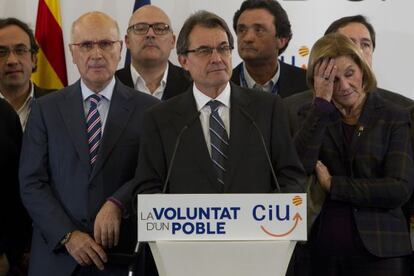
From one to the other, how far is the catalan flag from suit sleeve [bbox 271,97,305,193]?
199cm

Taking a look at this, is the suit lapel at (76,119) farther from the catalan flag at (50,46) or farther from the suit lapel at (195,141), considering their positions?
the catalan flag at (50,46)

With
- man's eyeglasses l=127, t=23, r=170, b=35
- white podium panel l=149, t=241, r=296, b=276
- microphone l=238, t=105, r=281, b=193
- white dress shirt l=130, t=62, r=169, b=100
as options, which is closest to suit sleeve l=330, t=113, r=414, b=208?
microphone l=238, t=105, r=281, b=193

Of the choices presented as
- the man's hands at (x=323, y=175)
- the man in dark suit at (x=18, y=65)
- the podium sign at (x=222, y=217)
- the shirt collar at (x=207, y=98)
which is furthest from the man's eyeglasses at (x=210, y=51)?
the man in dark suit at (x=18, y=65)

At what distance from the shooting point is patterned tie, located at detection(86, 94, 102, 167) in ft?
10.3

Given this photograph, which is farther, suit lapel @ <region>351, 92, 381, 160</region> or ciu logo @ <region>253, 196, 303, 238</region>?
suit lapel @ <region>351, 92, 381, 160</region>

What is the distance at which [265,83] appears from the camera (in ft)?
13.6

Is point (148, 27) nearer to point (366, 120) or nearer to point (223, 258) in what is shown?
point (366, 120)

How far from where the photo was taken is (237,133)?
9.35ft

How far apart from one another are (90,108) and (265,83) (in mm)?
1216

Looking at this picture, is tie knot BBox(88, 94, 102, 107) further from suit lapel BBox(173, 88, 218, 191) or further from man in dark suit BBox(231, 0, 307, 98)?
man in dark suit BBox(231, 0, 307, 98)

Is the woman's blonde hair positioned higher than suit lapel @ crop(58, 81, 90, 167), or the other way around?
the woman's blonde hair

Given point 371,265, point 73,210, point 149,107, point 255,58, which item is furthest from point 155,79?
point 371,265

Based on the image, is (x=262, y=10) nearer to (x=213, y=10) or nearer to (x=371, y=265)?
(x=213, y=10)

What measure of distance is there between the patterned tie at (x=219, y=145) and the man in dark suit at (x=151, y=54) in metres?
1.21
